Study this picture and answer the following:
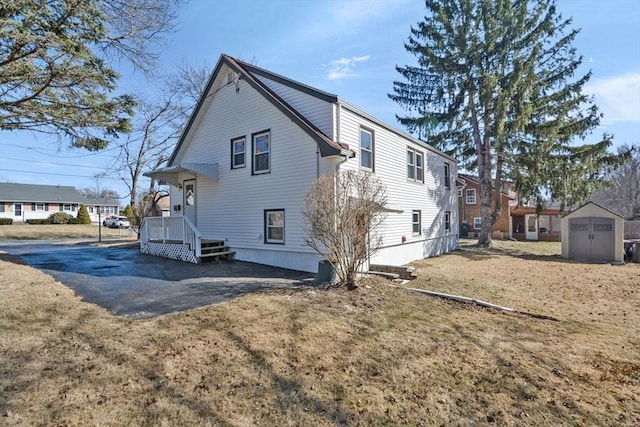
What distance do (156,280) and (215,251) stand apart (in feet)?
→ 13.6

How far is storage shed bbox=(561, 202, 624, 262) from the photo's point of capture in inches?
629

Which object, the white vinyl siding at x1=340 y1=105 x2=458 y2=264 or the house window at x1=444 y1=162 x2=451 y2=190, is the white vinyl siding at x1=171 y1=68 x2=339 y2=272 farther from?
the house window at x1=444 y1=162 x2=451 y2=190

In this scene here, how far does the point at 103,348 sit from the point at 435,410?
4403mm

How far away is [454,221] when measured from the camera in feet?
67.5

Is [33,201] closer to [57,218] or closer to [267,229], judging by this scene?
[57,218]

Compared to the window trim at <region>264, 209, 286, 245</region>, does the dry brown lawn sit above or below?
below

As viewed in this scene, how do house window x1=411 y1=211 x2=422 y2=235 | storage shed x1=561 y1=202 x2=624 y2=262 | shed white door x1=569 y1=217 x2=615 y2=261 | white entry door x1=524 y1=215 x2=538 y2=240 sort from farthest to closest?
1. white entry door x1=524 y1=215 x2=538 y2=240
2. shed white door x1=569 y1=217 x2=615 y2=261
3. storage shed x1=561 y1=202 x2=624 y2=262
4. house window x1=411 y1=211 x2=422 y2=235

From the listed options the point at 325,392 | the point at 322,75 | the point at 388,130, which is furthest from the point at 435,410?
the point at 322,75

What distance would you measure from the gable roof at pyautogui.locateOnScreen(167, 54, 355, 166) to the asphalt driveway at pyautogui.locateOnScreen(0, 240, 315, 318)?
4003 mm

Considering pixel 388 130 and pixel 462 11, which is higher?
pixel 462 11

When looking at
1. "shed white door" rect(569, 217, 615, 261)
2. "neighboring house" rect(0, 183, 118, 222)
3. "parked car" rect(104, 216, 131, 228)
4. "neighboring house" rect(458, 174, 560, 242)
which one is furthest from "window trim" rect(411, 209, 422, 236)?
"neighboring house" rect(0, 183, 118, 222)

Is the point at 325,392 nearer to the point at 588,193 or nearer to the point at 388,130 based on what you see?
the point at 388,130

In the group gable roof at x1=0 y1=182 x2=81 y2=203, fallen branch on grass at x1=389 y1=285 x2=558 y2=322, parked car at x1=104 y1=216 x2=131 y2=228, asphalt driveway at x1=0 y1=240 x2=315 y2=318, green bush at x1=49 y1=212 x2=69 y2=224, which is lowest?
fallen branch on grass at x1=389 y1=285 x2=558 y2=322

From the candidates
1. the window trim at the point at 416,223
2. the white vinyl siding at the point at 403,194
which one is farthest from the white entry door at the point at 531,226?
the window trim at the point at 416,223
